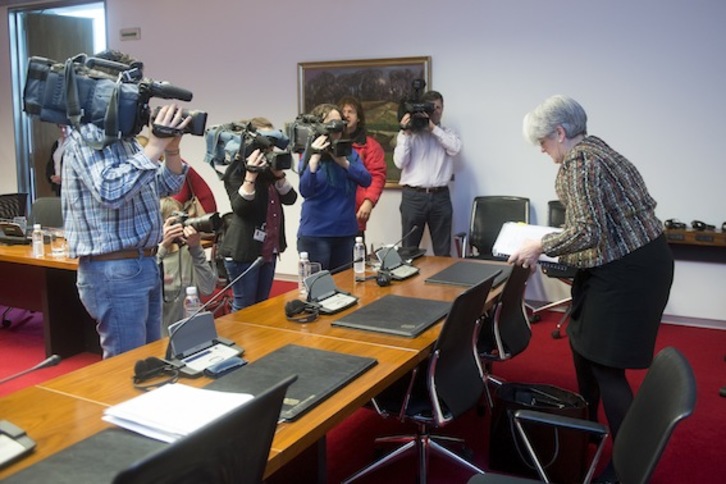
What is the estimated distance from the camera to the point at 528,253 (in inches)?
99.2

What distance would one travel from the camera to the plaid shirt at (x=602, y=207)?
7.45 ft

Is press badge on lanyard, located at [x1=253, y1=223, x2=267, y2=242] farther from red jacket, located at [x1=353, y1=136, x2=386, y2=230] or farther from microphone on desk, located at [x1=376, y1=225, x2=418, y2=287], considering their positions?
red jacket, located at [x1=353, y1=136, x2=386, y2=230]

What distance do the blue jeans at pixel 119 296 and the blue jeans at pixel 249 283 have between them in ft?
2.66

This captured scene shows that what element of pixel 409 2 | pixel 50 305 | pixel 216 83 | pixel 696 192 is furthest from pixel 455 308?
pixel 216 83

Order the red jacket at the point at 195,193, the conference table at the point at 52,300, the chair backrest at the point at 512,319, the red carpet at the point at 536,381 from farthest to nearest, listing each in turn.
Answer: the conference table at the point at 52,300, the red jacket at the point at 195,193, the chair backrest at the point at 512,319, the red carpet at the point at 536,381

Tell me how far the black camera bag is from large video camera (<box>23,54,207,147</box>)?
1.73 metres

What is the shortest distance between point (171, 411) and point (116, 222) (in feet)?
3.35

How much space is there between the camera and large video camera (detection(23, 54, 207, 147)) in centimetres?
218

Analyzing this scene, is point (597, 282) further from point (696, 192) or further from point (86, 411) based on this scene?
point (696, 192)

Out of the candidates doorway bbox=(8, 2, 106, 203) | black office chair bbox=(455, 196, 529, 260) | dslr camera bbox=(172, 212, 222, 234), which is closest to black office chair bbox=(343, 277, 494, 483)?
dslr camera bbox=(172, 212, 222, 234)

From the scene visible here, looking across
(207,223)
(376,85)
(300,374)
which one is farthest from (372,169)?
(300,374)

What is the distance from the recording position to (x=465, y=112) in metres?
5.27

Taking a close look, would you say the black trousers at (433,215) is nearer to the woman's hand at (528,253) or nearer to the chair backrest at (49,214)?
the woman's hand at (528,253)

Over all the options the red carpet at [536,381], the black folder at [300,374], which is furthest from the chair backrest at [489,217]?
the black folder at [300,374]
